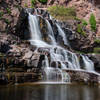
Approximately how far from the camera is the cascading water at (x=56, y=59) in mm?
16609

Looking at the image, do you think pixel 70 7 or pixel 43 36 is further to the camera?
pixel 70 7

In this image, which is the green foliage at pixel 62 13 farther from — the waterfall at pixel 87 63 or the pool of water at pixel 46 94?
the pool of water at pixel 46 94

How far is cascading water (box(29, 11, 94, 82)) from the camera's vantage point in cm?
1661

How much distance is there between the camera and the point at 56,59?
63.0ft

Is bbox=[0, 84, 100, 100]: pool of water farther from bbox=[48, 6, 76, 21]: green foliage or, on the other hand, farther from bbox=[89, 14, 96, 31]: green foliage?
bbox=[89, 14, 96, 31]: green foliage

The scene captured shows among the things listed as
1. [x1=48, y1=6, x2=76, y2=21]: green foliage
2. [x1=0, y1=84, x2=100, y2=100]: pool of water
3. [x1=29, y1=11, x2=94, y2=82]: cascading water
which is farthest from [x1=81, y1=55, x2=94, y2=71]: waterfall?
[x1=48, y1=6, x2=76, y2=21]: green foliage

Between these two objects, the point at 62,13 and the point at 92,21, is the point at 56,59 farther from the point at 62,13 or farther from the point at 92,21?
the point at 92,21

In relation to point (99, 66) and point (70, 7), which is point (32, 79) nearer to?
point (99, 66)

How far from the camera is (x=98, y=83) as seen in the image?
1622 cm

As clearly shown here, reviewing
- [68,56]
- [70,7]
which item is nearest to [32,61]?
[68,56]

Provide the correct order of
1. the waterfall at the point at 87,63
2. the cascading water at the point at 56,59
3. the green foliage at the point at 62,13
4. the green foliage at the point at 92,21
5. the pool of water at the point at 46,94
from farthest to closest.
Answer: the green foliage at the point at 92,21, the green foliage at the point at 62,13, the waterfall at the point at 87,63, the cascading water at the point at 56,59, the pool of water at the point at 46,94

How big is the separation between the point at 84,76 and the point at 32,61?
15.5 ft

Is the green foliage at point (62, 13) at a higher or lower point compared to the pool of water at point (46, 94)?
higher

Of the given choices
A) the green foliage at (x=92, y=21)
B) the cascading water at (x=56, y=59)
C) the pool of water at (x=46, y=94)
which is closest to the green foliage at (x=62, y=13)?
the green foliage at (x=92, y=21)
